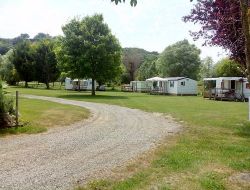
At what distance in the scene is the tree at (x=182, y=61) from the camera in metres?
79.9

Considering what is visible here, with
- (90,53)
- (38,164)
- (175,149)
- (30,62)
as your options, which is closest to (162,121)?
(175,149)

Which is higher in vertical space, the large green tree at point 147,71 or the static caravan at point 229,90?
the large green tree at point 147,71

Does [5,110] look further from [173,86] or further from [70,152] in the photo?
[173,86]

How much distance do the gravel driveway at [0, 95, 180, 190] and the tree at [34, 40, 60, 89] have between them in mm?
58278

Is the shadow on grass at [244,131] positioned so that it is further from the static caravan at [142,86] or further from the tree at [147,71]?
the tree at [147,71]

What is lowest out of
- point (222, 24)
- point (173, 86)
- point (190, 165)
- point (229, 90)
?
point (190, 165)

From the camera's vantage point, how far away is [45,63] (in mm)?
74875

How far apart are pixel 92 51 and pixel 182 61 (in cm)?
3658

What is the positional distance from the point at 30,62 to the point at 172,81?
2994cm

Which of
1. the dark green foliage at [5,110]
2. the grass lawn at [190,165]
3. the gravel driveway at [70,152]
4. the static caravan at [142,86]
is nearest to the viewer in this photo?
the grass lawn at [190,165]

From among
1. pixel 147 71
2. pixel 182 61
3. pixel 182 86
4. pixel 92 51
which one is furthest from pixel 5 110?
pixel 147 71

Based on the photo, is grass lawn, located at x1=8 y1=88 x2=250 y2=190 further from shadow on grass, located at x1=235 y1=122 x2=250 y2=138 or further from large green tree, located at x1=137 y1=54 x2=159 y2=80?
large green tree, located at x1=137 y1=54 x2=159 y2=80

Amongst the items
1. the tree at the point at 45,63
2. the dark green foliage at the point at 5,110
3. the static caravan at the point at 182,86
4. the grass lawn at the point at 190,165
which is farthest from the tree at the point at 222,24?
the tree at the point at 45,63

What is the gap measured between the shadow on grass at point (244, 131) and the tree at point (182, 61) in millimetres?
61539
